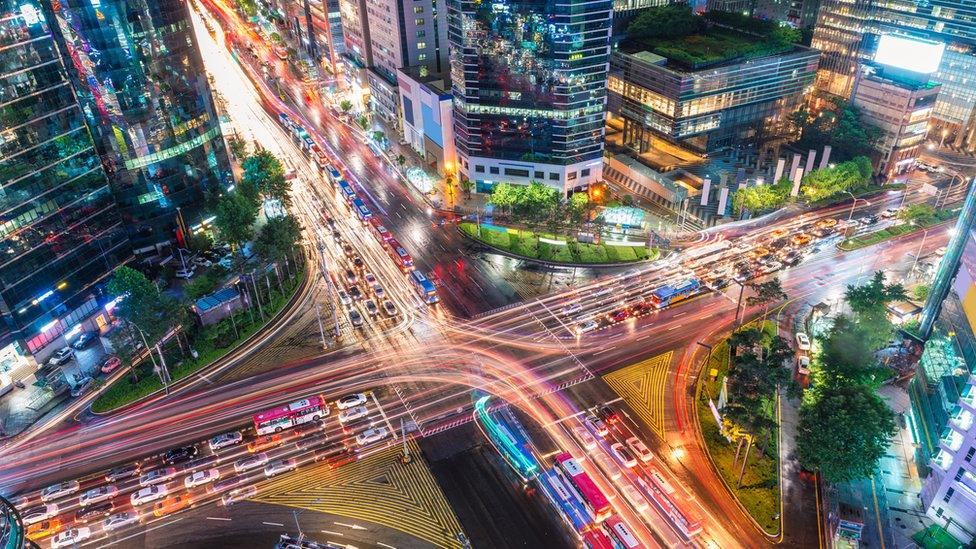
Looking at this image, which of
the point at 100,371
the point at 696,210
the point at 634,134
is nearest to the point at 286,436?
the point at 100,371

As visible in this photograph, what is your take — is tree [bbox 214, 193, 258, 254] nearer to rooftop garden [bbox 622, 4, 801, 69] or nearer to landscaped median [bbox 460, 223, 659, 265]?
landscaped median [bbox 460, 223, 659, 265]

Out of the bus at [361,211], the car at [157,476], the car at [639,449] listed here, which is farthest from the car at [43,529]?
the bus at [361,211]

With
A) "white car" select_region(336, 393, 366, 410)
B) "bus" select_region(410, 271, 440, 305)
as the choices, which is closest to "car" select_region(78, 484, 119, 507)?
"white car" select_region(336, 393, 366, 410)

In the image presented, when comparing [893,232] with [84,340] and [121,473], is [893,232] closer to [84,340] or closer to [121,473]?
[121,473]

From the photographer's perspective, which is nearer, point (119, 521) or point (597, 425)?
point (119, 521)

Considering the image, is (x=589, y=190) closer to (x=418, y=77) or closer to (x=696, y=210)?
(x=696, y=210)

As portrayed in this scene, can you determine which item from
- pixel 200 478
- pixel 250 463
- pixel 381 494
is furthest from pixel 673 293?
pixel 200 478
